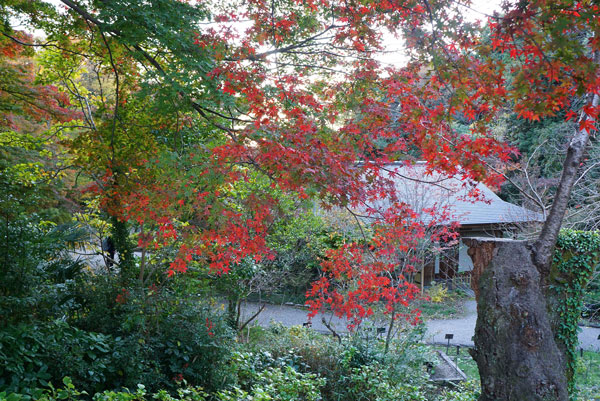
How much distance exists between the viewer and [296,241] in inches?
387

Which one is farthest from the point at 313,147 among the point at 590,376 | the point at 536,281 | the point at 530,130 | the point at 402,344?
the point at 530,130

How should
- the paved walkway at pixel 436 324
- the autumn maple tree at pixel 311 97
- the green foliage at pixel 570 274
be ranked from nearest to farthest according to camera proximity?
1. the autumn maple tree at pixel 311 97
2. the green foliage at pixel 570 274
3. the paved walkway at pixel 436 324

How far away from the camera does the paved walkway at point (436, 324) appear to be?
9344 mm

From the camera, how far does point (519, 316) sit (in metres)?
4.24

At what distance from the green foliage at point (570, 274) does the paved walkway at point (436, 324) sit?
4.26 meters

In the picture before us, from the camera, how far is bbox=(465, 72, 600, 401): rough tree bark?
4.18 meters

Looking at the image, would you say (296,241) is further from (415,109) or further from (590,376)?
(415,109)

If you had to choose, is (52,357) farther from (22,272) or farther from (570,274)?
(570,274)

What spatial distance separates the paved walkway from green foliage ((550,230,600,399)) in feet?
14.0

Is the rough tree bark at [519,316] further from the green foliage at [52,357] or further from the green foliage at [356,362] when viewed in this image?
the green foliage at [52,357]

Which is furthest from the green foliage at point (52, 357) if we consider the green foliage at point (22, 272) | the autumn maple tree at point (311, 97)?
the autumn maple tree at point (311, 97)

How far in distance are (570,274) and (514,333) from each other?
1.13 metres

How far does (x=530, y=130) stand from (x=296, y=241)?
10253mm

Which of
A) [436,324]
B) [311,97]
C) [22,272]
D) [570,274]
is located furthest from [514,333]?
[436,324]
